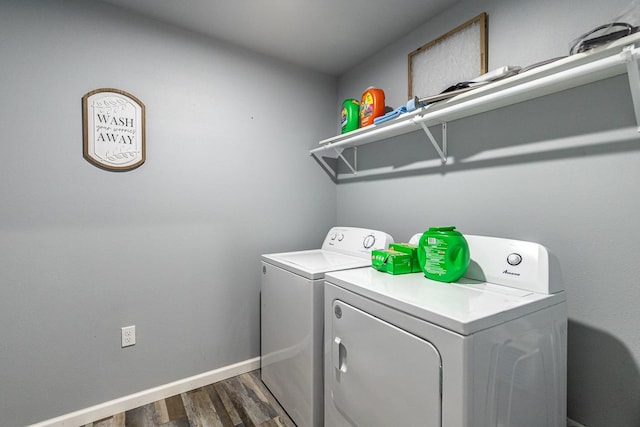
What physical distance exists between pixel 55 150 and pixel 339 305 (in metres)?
1.72

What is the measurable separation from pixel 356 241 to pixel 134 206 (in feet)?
4.71

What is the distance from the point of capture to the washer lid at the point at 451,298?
0.85 meters

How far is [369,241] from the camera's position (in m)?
1.91

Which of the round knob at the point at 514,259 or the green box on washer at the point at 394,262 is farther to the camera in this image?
the green box on washer at the point at 394,262

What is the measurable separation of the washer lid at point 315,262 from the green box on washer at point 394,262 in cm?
24

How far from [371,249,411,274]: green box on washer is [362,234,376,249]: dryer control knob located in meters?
0.44

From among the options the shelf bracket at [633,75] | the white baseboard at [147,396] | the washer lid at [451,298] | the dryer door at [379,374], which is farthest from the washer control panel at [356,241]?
the shelf bracket at [633,75]

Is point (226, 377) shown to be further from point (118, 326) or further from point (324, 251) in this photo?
point (324, 251)

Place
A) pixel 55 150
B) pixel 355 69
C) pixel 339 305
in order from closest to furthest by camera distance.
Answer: pixel 339 305, pixel 55 150, pixel 355 69

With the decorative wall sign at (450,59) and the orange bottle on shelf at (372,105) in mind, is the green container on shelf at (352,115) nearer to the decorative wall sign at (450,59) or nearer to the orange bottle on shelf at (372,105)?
the orange bottle on shelf at (372,105)

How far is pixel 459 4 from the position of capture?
5.28 feet

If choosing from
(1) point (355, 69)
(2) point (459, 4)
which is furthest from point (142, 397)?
(2) point (459, 4)

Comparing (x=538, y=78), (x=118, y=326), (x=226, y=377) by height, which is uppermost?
(x=538, y=78)

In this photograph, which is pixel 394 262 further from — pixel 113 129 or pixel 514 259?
pixel 113 129
